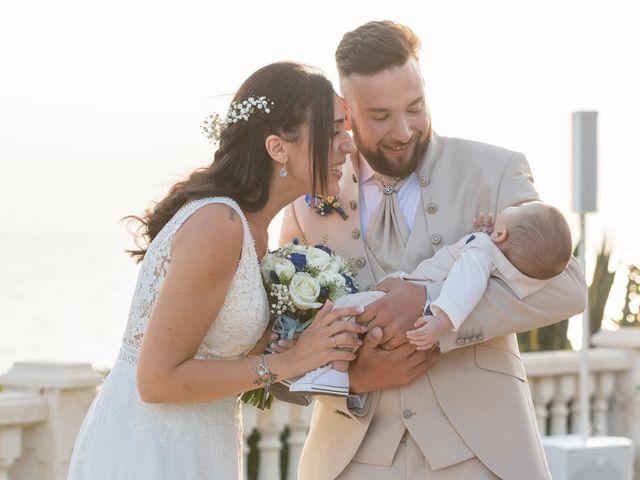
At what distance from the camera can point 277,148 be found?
380cm

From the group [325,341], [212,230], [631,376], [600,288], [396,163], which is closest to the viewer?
[212,230]

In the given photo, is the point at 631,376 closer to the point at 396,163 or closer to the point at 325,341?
the point at 396,163

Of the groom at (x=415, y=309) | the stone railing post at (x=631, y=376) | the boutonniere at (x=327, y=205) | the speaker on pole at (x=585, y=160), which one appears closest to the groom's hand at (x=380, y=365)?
the groom at (x=415, y=309)

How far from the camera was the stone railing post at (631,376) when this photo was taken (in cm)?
724

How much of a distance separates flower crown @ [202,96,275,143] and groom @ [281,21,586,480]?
39 cm

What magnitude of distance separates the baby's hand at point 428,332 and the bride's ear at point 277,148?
0.58m

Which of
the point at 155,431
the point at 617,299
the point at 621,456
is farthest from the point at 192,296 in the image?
the point at 617,299

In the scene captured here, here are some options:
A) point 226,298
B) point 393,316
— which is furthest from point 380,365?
point 226,298

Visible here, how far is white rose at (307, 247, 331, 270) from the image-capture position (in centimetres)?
387

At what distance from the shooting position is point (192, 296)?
11.6ft

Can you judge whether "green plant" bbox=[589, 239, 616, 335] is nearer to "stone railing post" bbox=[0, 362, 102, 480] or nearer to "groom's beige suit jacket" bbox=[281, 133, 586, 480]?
"stone railing post" bbox=[0, 362, 102, 480]

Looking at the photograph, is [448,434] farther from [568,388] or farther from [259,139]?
[568,388]

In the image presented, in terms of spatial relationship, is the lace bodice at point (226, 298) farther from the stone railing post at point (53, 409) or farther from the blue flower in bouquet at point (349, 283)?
the stone railing post at point (53, 409)

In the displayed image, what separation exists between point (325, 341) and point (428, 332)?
0.28 metres
